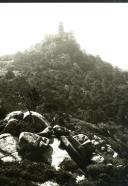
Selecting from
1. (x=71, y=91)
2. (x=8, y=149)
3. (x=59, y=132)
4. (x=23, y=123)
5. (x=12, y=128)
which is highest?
(x=71, y=91)

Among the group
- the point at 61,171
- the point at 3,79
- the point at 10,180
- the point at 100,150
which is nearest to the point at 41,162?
the point at 61,171

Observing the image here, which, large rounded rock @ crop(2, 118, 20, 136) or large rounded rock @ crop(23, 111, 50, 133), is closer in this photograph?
large rounded rock @ crop(2, 118, 20, 136)

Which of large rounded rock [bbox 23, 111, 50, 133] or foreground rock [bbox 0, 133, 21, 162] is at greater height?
large rounded rock [bbox 23, 111, 50, 133]

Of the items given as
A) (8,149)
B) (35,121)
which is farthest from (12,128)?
(8,149)

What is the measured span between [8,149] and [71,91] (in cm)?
1506

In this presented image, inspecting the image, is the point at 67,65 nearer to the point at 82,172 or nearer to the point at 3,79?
the point at 3,79

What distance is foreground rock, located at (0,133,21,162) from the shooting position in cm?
1764

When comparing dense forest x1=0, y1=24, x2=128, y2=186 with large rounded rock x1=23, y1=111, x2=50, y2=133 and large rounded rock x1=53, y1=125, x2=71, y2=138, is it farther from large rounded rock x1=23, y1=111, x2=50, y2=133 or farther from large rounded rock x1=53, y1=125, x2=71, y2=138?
large rounded rock x1=53, y1=125, x2=71, y2=138

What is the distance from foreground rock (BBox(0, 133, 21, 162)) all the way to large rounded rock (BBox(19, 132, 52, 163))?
1.44 ft

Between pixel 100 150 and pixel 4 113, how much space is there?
7.74m

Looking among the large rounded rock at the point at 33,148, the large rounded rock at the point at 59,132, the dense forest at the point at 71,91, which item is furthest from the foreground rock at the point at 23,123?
the dense forest at the point at 71,91

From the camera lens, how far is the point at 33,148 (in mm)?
18500

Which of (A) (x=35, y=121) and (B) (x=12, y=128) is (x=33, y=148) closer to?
(B) (x=12, y=128)

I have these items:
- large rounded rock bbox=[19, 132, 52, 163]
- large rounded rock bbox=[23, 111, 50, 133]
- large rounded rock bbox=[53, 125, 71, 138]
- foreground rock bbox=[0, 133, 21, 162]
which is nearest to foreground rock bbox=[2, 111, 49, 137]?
A: large rounded rock bbox=[23, 111, 50, 133]
